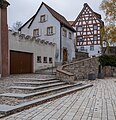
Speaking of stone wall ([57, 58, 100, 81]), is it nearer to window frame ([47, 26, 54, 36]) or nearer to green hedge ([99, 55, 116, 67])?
green hedge ([99, 55, 116, 67])

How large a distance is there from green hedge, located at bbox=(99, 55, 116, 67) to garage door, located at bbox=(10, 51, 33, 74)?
7.60 m

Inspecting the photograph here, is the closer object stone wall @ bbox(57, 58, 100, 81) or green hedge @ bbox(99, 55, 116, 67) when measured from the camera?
stone wall @ bbox(57, 58, 100, 81)

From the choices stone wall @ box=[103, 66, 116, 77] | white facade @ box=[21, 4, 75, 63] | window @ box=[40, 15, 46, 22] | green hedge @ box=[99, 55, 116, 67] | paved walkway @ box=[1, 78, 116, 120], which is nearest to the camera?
paved walkway @ box=[1, 78, 116, 120]

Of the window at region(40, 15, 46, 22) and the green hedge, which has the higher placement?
the window at region(40, 15, 46, 22)

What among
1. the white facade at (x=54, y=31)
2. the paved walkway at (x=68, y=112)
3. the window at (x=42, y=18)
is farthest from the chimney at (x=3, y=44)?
the window at (x=42, y=18)

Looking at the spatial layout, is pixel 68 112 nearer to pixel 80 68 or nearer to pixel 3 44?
pixel 3 44

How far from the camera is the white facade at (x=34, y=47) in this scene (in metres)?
19.4

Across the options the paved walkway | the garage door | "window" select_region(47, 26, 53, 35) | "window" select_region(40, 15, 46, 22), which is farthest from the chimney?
"window" select_region(40, 15, 46, 22)

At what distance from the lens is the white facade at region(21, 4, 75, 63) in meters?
28.6

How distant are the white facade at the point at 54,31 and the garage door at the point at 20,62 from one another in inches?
253

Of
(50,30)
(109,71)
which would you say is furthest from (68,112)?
(50,30)

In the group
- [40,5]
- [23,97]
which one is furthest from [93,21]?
[23,97]

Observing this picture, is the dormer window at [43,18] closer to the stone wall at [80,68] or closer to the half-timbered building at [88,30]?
the stone wall at [80,68]

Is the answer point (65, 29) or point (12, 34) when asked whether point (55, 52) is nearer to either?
point (65, 29)
